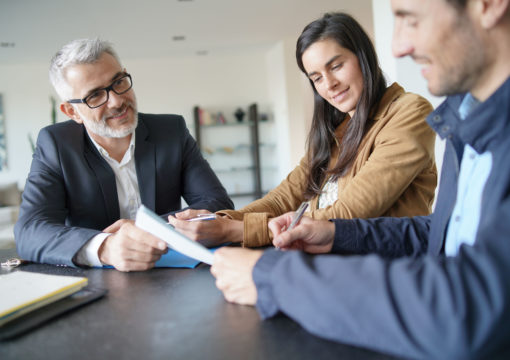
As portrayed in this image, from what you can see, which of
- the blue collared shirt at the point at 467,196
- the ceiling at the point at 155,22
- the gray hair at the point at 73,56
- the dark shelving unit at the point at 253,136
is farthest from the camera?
the dark shelving unit at the point at 253,136

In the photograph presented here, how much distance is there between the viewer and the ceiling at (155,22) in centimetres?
486

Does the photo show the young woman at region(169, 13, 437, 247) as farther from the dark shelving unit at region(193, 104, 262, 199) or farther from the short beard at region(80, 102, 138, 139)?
the dark shelving unit at region(193, 104, 262, 199)

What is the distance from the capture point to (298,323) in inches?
26.1

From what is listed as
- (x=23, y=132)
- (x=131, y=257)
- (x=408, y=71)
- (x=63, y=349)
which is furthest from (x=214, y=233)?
(x=23, y=132)

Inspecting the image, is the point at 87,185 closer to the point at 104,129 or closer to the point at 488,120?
the point at 104,129

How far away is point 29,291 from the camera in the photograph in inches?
32.8

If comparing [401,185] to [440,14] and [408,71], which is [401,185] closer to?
[440,14]

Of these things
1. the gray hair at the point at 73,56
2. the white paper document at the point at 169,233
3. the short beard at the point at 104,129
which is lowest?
the white paper document at the point at 169,233

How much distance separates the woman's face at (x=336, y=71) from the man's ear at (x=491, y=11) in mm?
956

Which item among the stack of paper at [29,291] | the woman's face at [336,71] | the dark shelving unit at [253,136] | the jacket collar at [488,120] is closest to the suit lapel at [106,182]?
the stack of paper at [29,291]

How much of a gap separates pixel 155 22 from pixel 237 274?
5.53m

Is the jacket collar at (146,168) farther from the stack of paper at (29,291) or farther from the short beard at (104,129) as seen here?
the stack of paper at (29,291)

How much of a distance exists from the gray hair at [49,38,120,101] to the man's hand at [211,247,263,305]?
50.8 inches

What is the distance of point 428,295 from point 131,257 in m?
0.79
